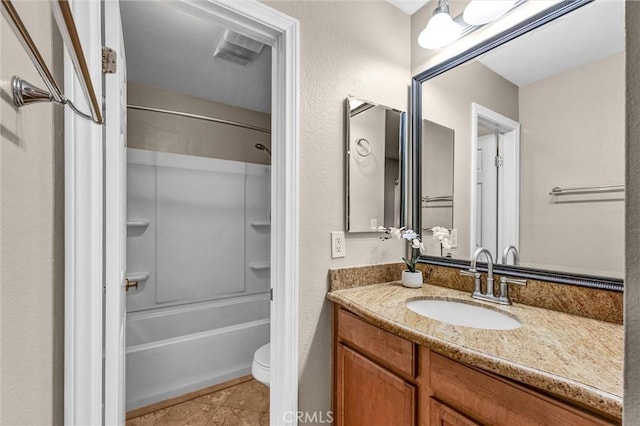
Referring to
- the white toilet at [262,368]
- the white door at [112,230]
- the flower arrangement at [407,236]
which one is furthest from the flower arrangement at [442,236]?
the white door at [112,230]

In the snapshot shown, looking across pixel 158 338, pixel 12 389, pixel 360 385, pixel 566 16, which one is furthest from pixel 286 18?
pixel 158 338

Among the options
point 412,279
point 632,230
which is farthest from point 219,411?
point 632,230

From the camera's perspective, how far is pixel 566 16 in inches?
41.4

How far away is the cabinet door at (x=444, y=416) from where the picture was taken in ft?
2.44

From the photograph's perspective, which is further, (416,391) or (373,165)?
(373,165)

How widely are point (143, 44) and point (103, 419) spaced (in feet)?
6.34

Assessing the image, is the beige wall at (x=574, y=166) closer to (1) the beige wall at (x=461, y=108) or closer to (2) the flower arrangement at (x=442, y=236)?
(1) the beige wall at (x=461, y=108)

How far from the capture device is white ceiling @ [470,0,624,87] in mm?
957

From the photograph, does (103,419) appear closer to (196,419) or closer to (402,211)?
(196,419)

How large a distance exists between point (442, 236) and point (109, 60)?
1485 mm

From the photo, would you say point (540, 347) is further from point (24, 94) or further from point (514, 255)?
point (24, 94)

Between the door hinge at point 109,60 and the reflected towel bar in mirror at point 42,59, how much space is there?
1.20 feet

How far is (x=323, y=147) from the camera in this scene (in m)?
1.31

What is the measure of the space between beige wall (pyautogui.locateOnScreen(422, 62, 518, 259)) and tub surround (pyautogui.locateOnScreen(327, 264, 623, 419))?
46cm
